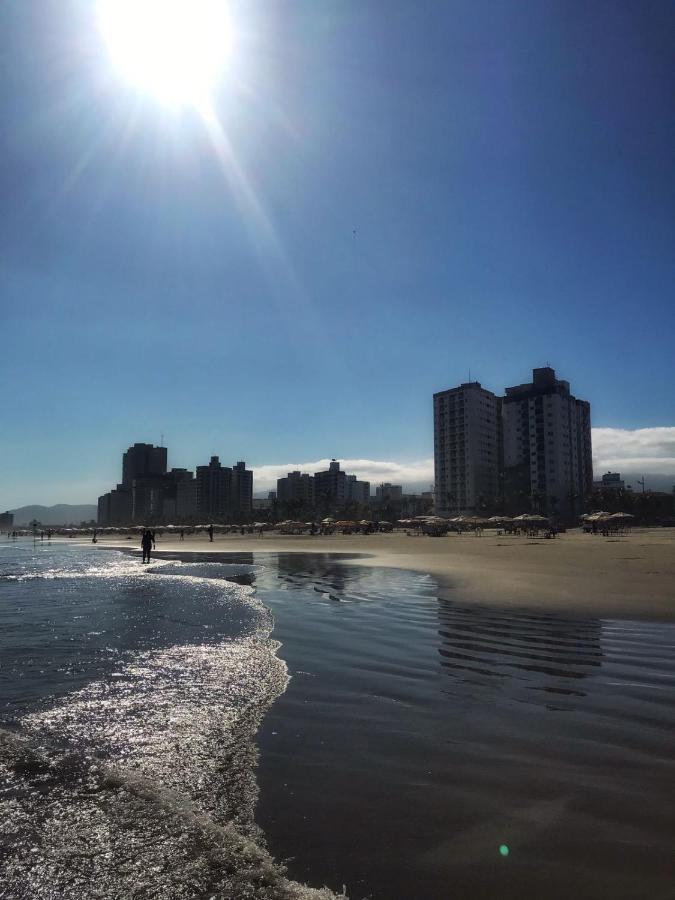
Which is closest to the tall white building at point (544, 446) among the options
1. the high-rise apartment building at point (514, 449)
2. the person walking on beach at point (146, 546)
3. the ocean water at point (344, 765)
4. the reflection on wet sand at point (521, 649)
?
the high-rise apartment building at point (514, 449)

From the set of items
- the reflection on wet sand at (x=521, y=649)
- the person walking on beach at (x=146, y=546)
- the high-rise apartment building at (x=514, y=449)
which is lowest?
the person walking on beach at (x=146, y=546)

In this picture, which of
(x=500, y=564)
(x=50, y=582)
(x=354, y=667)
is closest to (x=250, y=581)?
(x=50, y=582)

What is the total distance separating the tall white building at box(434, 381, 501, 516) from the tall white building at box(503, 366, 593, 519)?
29.7ft

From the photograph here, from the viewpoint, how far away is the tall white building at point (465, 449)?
17550cm

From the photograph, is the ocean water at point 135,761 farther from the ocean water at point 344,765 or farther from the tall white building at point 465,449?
the tall white building at point 465,449

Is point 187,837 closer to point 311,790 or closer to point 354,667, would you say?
point 311,790

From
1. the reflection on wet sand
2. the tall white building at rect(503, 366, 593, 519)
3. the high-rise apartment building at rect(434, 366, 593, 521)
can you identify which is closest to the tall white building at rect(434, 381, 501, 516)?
the high-rise apartment building at rect(434, 366, 593, 521)

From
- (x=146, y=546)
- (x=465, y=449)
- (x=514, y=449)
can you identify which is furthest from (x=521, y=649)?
(x=465, y=449)

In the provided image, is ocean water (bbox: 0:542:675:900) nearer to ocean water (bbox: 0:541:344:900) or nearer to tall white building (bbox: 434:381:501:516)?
ocean water (bbox: 0:541:344:900)

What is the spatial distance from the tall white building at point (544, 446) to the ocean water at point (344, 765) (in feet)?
492

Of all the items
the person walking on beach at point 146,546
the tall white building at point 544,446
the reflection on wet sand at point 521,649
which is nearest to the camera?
the reflection on wet sand at point 521,649

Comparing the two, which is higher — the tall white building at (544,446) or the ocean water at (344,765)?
the tall white building at (544,446)

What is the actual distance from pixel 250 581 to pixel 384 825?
65.4 ft

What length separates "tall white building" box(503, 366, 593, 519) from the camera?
157375mm
